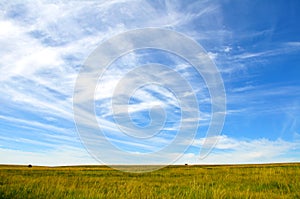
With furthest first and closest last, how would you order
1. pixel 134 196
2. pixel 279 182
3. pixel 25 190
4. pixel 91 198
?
pixel 279 182, pixel 25 190, pixel 134 196, pixel 91 198

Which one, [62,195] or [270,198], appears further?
[62,195]

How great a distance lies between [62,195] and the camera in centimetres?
1058

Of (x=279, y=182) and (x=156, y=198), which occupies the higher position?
(x=279, y=182)

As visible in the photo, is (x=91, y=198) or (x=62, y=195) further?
(x=62, y=195)

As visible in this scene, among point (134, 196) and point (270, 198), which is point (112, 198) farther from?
point (270, 198)

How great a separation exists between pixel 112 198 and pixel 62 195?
2.00 meters

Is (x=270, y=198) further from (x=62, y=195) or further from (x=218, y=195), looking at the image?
(x=62, y=195)

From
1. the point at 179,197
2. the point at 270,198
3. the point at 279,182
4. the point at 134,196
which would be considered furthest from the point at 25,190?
the point at 279,182

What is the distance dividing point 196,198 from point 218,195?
27.9 inches

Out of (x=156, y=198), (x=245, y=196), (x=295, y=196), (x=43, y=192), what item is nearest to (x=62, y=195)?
(x=43, y=192)

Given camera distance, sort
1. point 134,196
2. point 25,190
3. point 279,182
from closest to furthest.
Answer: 1. point 134,196
2. point 25,190
3. point 279,182

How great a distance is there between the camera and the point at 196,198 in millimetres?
9859

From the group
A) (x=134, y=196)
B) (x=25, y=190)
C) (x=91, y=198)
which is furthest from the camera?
(x=25, y=190)

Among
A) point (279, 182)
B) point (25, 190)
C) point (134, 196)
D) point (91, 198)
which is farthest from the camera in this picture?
point (279, 182)
